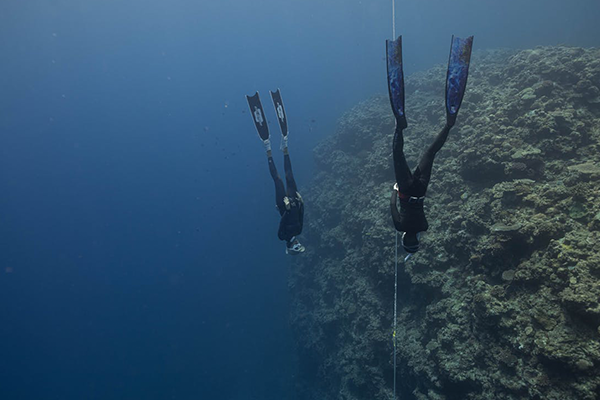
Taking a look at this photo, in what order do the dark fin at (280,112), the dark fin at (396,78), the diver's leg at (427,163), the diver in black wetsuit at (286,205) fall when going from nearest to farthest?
1. the dark fin at (396,78)
2. the diver's leg at (427,163)
3. the diver in black wetsuit at (286,205)
4. the dark fin at (280,112)

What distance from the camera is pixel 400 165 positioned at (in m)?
4.37

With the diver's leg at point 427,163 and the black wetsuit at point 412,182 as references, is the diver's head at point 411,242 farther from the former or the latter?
the diver's leg at point 427,163

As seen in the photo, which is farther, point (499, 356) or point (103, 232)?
point (103, 232)

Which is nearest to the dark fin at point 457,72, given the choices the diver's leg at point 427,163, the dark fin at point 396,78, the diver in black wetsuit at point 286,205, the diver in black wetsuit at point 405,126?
the diver in black wetsuit at point 405,126

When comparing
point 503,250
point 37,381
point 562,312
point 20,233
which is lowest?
point 37,381

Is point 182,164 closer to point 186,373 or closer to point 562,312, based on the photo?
point 186,373

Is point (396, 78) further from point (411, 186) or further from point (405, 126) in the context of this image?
point (411, 186)

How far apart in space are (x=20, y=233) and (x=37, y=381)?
40698mm

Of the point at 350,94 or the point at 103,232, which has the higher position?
the point at 350,94

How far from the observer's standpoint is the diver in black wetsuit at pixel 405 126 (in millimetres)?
3932

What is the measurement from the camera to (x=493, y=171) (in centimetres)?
816

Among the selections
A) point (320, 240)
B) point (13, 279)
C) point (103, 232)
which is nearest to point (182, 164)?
point (103, 232)

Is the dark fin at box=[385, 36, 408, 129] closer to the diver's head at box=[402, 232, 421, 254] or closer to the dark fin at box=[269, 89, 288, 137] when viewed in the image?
the diver's head at box=[402, 232, 421, 254]

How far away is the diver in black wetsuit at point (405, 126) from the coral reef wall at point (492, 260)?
294 cm
